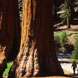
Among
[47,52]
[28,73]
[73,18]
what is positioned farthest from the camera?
[73,18]

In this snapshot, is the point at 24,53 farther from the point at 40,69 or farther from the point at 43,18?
the point at 43,18

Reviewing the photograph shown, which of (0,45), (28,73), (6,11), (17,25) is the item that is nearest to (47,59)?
(28,73)

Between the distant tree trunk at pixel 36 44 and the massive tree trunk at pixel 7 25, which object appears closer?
the distant tree trunk at pixel 36 44

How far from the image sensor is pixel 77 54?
27.5 m

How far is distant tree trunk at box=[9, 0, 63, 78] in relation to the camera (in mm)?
12203

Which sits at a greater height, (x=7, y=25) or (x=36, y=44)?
(x=7, y=25)

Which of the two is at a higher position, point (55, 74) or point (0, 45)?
point (0, 45)

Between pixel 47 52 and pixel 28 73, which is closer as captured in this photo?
pixel 28 73

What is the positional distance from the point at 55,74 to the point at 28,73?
1345 mm

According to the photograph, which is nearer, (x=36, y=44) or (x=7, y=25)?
(x=36, y=44)

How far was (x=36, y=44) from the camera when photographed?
12406 mm

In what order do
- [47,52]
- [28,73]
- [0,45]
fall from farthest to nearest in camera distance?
[0,45]
[47,52]
[28,73]

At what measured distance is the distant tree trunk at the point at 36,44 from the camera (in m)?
12.2

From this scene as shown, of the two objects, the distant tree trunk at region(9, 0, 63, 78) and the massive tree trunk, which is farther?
the massive tree trunk
